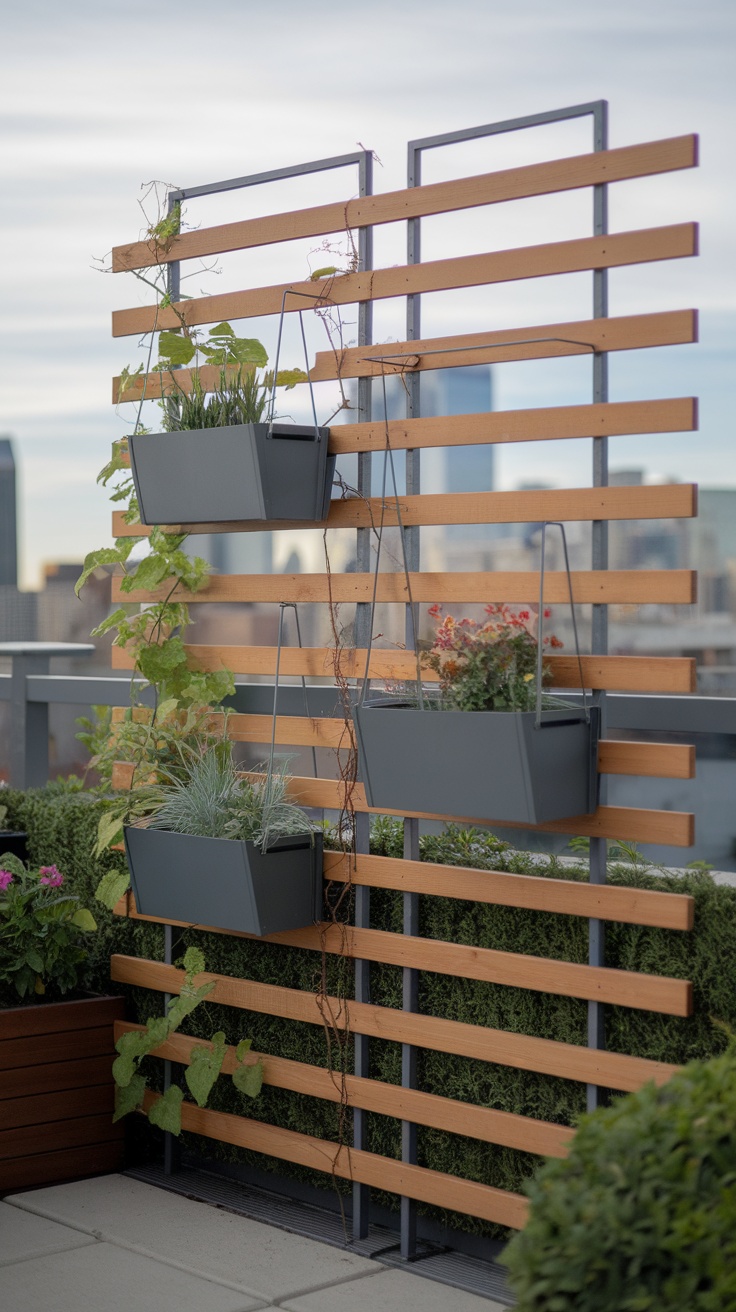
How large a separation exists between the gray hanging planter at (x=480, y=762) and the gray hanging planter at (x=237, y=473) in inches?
19.7

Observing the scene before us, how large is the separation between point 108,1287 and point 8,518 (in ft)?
14.4

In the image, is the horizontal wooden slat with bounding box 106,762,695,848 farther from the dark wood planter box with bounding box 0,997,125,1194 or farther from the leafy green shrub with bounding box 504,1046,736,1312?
the dark wood planter box with bounding box 0,997,125,1194

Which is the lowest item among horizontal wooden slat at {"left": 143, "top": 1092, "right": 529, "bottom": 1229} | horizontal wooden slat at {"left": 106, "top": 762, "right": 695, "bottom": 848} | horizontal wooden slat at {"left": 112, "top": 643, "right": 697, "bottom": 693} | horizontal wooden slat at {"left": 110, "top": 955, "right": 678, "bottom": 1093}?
horizontal wooden slat at {"left": 143, "top": 1092, "right": 529, "bottom": 1229}

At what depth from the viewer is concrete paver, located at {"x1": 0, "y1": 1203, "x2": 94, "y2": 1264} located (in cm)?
279

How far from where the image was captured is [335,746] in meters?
2.99

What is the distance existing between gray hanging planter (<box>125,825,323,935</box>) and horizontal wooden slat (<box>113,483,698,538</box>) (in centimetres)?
71

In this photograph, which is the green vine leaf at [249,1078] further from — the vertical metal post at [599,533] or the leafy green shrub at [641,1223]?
the leafy green shrub at [641,1223]

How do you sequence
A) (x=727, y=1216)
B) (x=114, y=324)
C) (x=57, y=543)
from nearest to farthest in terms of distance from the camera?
(x=727, y=1216)
(x=114, y=324)
(x=57, y=543)

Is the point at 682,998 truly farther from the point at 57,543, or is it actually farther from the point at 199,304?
the point at 57,543

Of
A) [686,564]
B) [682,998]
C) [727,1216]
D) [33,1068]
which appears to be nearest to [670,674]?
[686,564]

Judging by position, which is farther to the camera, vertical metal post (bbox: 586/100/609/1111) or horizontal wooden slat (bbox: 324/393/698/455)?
vertical metal post (bbox: 586/100/609/1111)

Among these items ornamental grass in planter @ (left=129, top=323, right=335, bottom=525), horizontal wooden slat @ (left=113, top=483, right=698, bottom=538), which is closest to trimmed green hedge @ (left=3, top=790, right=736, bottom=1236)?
horizontal wooden slat @ (left=113, top=483, right=698, bottom=538)

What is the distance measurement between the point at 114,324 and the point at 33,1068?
1.88 m

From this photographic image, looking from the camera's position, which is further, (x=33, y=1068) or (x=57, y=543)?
(x=57, y=543)
